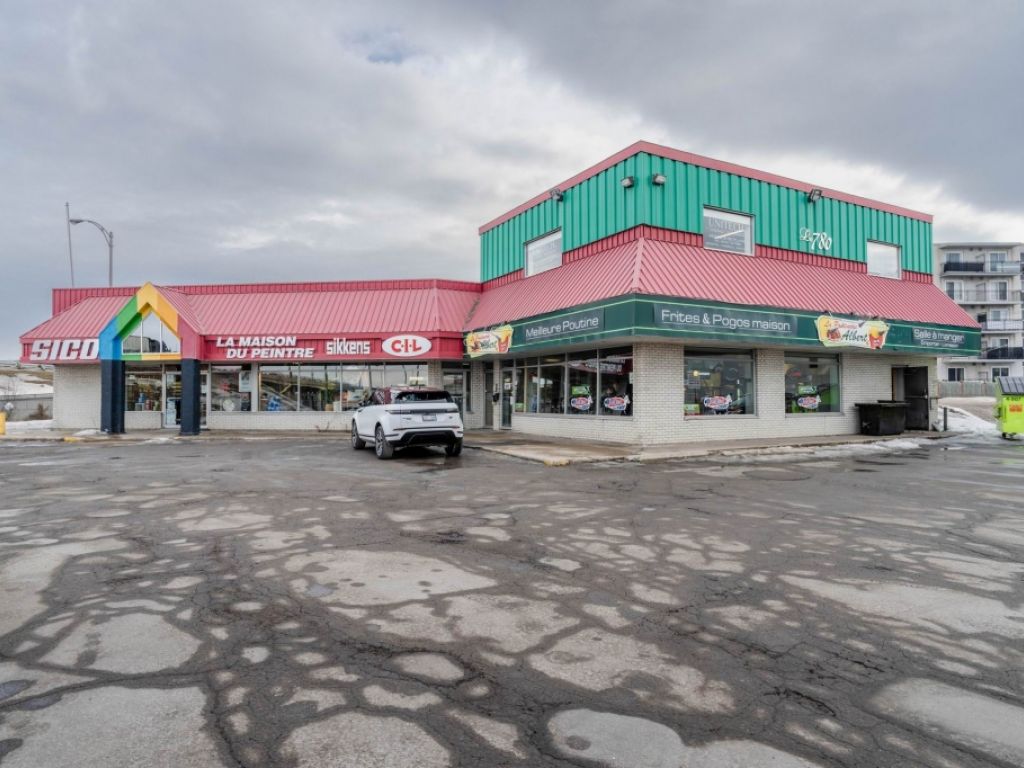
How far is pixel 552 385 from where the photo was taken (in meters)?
21.1

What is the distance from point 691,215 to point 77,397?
25485 millimetres

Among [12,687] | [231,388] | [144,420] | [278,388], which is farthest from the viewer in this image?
[144,420]

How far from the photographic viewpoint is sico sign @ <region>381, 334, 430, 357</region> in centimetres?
2350

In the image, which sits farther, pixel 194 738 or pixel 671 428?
pixel 671 428

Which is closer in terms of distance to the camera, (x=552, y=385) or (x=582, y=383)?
(x=582, y=383)

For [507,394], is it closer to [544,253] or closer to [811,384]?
[544,253]

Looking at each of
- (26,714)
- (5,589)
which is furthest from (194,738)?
(5,589)

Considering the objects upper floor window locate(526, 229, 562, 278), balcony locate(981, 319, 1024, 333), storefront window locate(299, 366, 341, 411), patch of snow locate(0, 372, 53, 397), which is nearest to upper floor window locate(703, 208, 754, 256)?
upper floor window locate(526, 229, 562, 278)

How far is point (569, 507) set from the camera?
8656mm

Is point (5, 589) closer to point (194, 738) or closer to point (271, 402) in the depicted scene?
point (194, 738)

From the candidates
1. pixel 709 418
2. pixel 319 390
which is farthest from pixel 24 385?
pixel 709 418

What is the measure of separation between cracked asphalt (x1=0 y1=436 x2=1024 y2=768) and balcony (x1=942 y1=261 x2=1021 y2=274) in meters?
82.3

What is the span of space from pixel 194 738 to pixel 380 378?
22.8m

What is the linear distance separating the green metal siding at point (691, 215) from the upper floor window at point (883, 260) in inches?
10.9
